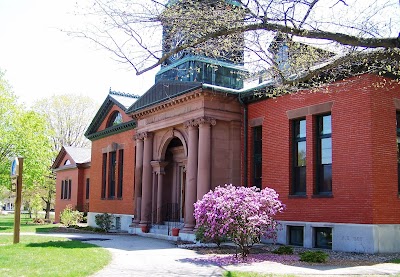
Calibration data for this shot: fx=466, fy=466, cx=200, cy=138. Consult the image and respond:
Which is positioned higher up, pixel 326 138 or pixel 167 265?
pixel 326 138

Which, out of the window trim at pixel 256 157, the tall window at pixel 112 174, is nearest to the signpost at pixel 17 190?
the window trim at pixel 256 157

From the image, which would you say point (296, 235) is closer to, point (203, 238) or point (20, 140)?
point (203, 238)

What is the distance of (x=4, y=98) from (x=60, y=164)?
39.5 feet

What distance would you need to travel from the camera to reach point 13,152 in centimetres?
3359

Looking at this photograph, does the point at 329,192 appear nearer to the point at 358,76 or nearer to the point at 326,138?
the point at 326,138

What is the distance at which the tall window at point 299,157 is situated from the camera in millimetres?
17969

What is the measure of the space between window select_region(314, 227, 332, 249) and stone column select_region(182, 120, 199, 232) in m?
5.29

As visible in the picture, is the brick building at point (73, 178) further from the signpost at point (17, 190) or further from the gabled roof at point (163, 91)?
the signpost at point (17, 190)

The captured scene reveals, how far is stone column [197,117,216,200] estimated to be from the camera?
19188 mm

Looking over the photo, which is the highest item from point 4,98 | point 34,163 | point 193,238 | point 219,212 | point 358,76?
point 4,98

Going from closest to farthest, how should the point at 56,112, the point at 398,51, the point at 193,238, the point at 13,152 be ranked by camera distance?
the point at 398,51 < the point at 193,238 < the point at 13,152 < the point at 56,112

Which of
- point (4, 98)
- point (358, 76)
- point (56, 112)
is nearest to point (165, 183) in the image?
point (358, 76)

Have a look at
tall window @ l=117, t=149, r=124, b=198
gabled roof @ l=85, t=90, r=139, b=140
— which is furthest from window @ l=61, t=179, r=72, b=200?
tall window @ l=117, t=149, r=124, b=198

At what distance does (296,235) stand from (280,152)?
330 centimetres
